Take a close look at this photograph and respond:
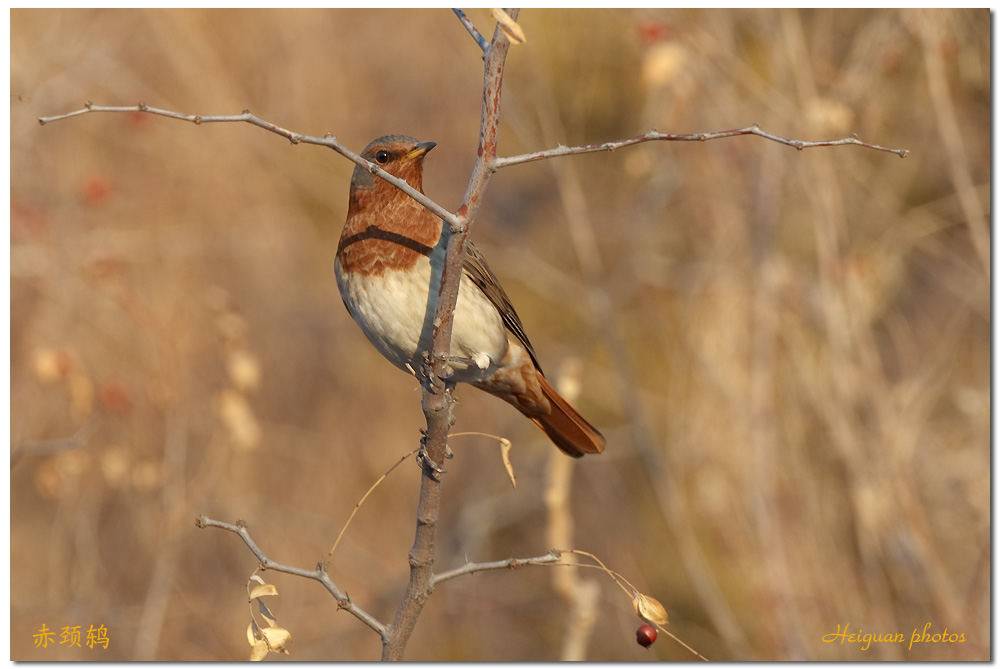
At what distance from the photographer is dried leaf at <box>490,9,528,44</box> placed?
83.4 inches

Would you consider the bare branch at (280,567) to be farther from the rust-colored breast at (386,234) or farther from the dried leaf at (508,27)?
the rust-colored breast at (386,234)

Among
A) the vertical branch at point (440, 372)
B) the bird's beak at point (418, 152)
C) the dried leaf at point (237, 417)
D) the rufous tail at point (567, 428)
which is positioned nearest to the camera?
the vertical branch at point (440, 372)

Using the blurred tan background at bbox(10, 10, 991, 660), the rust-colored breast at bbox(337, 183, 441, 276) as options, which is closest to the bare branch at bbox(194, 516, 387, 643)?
the rust-colored breast at bbox(337, 183, 441, 276)

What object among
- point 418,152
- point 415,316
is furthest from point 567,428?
point 418,152

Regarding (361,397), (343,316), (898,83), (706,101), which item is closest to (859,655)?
(706,101)

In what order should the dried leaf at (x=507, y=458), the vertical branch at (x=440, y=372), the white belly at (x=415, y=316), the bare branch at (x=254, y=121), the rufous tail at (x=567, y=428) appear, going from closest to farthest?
the bare branch at (x=254, y=121), the vertical branch at (x=440, y=372), the dried leaf at (x=507, y=458), the white belly at (x=415, y=316), the rufous tail at (x=567, y=428)

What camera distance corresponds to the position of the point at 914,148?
7.11 meters

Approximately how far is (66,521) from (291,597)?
5.94 ft

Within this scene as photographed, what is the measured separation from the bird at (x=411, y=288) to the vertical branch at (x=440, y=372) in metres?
0.80

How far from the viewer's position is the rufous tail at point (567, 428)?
451 centimetres

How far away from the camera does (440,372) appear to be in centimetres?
291

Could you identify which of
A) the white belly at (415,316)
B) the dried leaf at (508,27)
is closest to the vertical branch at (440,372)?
the dried leaf at (508,27)

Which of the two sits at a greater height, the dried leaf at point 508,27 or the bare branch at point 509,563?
the dried leaf at point 508,27

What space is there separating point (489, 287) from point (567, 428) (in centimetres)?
85
